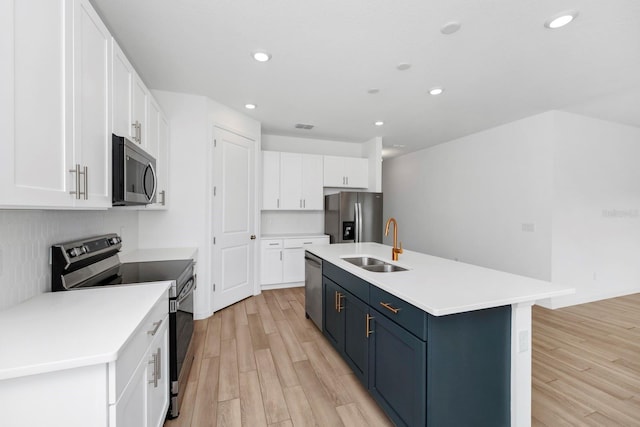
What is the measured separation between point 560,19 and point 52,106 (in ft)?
9.77

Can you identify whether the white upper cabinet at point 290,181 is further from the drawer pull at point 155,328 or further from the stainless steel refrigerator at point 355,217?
the drawer pull at point 155,328

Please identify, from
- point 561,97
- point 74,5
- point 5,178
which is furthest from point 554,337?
point 74,5

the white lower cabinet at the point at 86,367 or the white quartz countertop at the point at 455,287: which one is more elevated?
the white quartz countertop at the point at 455,287

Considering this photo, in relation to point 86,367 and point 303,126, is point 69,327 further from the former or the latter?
point 303,126

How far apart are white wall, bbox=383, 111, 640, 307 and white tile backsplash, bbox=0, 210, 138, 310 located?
16.5 feet

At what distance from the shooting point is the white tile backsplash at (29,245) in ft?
4.04

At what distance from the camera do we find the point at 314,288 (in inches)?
118

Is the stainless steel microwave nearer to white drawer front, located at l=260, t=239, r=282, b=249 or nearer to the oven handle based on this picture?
the oven handle

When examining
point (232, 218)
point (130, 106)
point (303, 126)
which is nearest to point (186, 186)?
point (232, 218)

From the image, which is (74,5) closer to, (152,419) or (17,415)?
(17,415)

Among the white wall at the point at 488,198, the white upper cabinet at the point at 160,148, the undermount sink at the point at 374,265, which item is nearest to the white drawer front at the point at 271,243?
the white upper cabinet at the point at 160,148

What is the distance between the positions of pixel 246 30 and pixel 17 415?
238 centimetres

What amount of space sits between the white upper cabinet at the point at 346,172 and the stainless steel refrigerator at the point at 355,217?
341mm

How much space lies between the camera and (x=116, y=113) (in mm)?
1690
